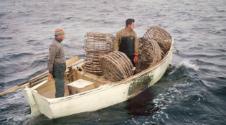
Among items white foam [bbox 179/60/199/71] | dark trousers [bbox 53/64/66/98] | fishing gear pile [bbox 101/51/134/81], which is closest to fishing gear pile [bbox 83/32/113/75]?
fishing gear pile [bbox 101/51/134/81]

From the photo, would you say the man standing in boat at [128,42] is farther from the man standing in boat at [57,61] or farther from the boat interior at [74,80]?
the man standing in boat at [57,61]

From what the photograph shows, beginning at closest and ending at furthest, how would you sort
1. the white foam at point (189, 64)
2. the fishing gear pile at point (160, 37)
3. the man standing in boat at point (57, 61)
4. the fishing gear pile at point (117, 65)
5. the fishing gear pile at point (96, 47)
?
the man standing in boat at point (57, 61), the fishing gear pile at point (117, 65), the fishing gear pile at point (96, 47), the fishing gear pile at point (160, 37), the white foam at point (189, 64)

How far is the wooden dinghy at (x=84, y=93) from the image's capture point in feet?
28.9

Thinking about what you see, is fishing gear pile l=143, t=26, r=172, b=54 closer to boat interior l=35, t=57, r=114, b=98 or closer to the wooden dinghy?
the wooden dinghy

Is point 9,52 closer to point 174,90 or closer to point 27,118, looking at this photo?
point 27,118

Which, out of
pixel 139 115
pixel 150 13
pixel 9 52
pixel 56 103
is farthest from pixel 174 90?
pixel 150 13

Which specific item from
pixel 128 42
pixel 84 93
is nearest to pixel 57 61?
pixel 84 93

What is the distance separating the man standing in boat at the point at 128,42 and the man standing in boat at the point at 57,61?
2.45 m

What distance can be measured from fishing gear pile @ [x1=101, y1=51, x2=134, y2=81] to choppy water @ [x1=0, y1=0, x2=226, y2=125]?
0.98 metres

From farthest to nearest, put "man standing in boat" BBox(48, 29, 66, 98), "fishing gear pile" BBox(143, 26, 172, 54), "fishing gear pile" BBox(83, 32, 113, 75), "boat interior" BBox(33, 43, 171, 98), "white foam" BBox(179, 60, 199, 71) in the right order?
"white foam" BBox(179, 60, 199, 71), "fishing gear pile" BBox(143, 26, 172, 54), "fishing gear pile" BBox(83, 32, 113, 75), "boat interior" BBox(33, 43, 171, 98), "man standing in boat" BBox(48, 29, 66, 98)

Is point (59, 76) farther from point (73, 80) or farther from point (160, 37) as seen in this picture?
point (160, 37)

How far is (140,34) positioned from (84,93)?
11454 mm

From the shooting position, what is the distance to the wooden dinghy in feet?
28.9

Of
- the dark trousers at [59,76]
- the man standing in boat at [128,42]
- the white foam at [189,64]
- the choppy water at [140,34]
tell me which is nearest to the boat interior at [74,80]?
the dark trousers at [59,76]
